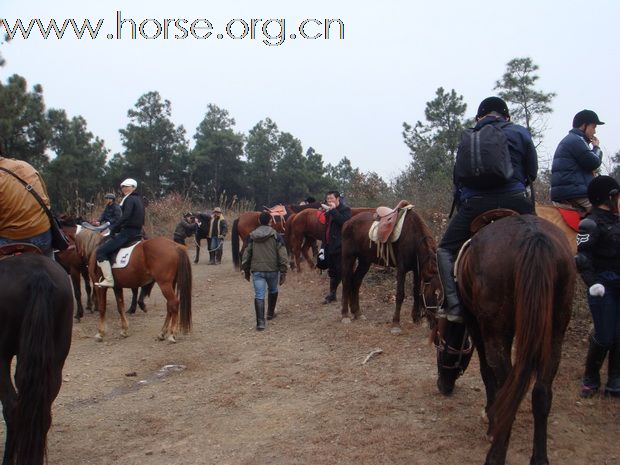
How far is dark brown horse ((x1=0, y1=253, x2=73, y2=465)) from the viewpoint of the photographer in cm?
397

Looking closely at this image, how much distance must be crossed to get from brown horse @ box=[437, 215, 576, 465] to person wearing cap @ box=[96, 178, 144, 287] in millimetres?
6925

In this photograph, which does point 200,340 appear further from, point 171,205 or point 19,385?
point 171,205

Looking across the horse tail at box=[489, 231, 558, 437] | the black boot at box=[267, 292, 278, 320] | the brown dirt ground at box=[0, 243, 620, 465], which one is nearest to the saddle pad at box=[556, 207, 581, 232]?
the brown dirt ground at box=[0, 243, 620, 465]

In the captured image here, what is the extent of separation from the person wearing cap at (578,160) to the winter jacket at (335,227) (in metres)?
6.09

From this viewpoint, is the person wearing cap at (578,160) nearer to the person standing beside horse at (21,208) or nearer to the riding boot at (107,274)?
the person standing beside horse at (21,208)

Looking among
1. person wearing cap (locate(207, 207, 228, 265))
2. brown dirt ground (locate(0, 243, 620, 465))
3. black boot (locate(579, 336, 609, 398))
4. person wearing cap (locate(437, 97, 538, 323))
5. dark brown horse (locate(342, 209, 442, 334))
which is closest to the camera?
person wearing cap (locate(437, 97, 538, 323))

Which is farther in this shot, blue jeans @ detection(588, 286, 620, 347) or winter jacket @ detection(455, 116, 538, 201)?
blue jeans @ detection(588, 286, 620, 347)

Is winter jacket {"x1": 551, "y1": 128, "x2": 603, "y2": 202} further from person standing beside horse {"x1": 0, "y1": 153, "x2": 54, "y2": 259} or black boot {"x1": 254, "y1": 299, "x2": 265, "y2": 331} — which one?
black boot {"x1": 254, "y1": 299, "x2": 265, "y2": 331}

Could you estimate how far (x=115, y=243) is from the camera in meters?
9.78

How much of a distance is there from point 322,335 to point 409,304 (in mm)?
2379

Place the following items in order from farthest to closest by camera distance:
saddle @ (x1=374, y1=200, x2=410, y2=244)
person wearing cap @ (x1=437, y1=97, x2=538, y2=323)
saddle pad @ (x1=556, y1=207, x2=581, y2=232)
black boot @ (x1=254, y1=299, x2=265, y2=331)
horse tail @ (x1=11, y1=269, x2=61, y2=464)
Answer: black boot @ (x1=254, y1=299, x2=265, y2=331)
saddle @ (x1=374, y1=200, x2=410, y2=244)
saddle pad @ (x1=556, y1=207, x2=581, y2=232)
person wearing cap @ (x1=437, y1=97, x2=538, y2=323)
horse tail @ (x1=11, y1=269, x2=61, y2=464)

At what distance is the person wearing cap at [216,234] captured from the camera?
18859 mm

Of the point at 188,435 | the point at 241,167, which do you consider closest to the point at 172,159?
the point at 241,167

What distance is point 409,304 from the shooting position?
35.7 feet
